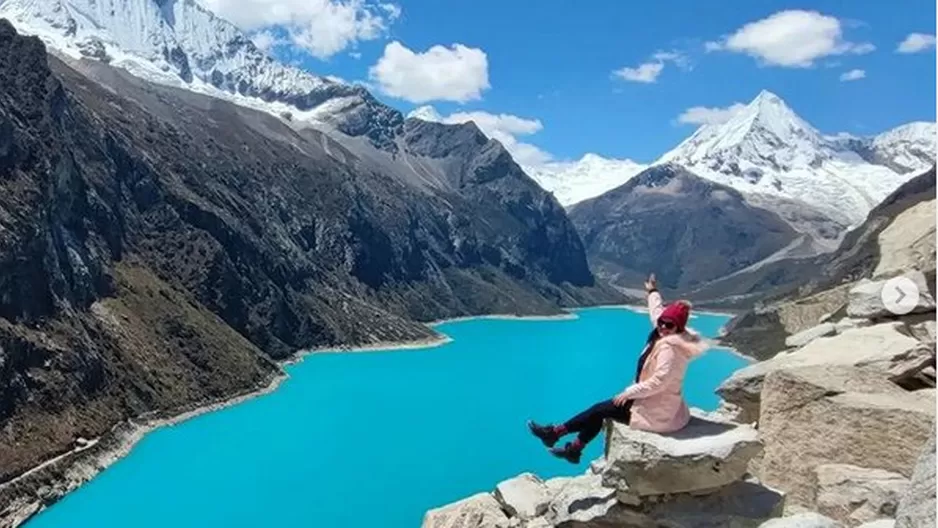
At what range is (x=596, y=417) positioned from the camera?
52.6 ft

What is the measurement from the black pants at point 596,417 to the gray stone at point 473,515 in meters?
5.46

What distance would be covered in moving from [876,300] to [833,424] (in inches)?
331

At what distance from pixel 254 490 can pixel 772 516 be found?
79484 millimetres

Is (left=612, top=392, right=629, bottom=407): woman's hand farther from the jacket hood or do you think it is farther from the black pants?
the jacket hood

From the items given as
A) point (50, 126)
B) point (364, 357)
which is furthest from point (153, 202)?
point (364, 357)

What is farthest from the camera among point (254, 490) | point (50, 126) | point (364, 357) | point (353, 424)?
point (364, 357)

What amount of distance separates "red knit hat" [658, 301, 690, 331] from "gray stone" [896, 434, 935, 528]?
555 centimetres

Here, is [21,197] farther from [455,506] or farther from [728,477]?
[728,477]

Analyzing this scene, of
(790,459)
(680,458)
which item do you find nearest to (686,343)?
(680,458)

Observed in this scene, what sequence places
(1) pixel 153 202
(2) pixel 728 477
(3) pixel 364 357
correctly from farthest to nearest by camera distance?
(3) pixel 364 357
(1) pixel 153 202
(2) pixel 728 477

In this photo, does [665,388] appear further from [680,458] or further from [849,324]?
[849,324]

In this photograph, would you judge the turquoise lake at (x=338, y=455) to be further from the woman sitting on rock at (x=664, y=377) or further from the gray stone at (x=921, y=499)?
the gray stone at (x=921, y=499)

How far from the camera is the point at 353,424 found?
405 ft

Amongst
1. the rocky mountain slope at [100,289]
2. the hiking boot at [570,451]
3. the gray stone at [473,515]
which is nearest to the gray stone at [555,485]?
the gray stone at [473,515]
